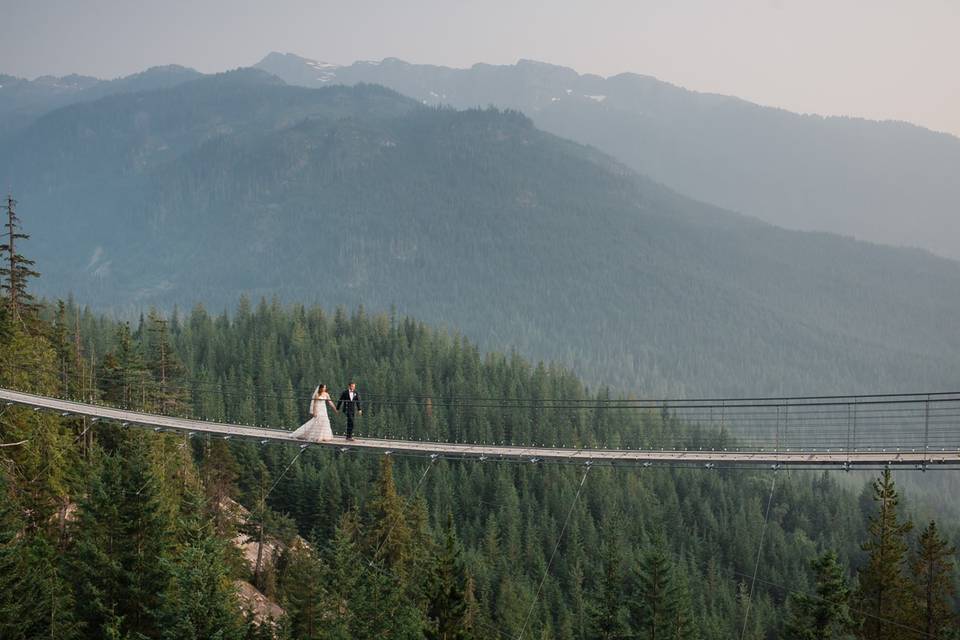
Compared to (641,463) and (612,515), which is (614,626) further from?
(612,515)

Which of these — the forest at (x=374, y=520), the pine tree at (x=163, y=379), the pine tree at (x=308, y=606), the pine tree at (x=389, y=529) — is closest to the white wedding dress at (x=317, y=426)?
the forest at (x=374, y=520)

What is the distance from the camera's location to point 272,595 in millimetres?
57000

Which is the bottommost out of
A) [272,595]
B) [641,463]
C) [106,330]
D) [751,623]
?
[751,623]

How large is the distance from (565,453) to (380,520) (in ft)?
91.4

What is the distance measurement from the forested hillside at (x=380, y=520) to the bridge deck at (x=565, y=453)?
6.76 feet

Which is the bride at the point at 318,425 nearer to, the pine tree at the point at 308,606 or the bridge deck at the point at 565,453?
the bridge deck at the point at 565,453

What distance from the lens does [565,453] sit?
→ 3203 cm

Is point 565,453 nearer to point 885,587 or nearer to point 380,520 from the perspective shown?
point 885,587

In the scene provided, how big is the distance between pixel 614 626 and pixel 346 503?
45.0 meters

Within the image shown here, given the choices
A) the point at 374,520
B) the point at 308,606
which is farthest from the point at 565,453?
the point at 374,520

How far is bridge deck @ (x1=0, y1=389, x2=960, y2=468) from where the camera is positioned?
28922 mm

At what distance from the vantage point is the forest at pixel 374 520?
32.6m

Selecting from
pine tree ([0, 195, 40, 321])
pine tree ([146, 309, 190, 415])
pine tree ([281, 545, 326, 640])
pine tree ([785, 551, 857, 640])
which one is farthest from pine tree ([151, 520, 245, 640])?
pine tree ([0, 195, 40, 321])

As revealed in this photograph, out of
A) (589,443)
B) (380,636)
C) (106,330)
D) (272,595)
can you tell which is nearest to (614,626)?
(380,636)
